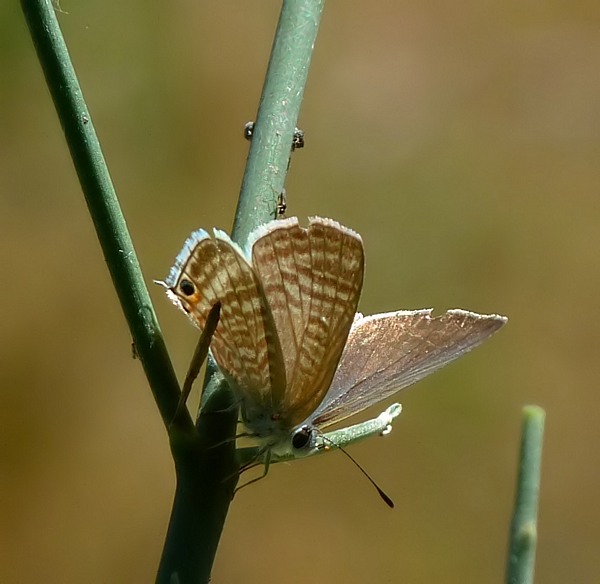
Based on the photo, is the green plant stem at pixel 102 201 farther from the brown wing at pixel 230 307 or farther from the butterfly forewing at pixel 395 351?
the butterfly forewing at pixel 395 351

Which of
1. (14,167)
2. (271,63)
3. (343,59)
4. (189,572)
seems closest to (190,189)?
(14,167)

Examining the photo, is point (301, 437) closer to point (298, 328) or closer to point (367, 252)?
point (298, 328)

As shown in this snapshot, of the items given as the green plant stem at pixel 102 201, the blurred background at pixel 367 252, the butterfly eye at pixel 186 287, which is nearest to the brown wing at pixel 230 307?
the butterfly eye at pixel 186 287

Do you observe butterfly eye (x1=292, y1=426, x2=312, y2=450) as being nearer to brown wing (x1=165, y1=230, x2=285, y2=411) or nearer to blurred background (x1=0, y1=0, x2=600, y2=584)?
brown wing (x1=165, y1=230, x2=285, y2=411)

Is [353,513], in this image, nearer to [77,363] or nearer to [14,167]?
[77,363]

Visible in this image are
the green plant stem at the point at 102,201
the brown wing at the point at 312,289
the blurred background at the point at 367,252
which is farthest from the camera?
the blurred background at the point at 367,252

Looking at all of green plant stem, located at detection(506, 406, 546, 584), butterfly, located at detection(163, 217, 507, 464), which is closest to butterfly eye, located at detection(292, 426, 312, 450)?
butterfly, located at detection(163, 217, 507, 464)
